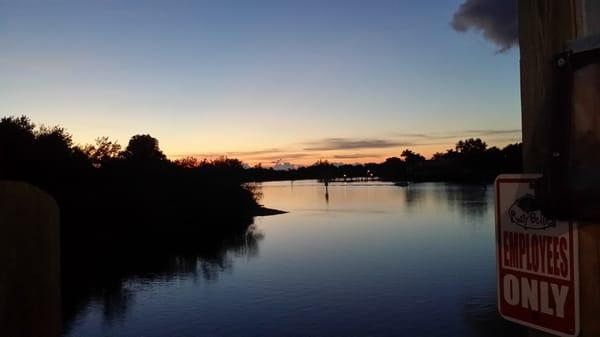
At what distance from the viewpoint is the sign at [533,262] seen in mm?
1436

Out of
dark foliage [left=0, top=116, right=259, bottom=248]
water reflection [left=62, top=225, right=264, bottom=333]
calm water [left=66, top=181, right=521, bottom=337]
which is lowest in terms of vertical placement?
water reflection [left=62, top=225, right=264, bottom=333]

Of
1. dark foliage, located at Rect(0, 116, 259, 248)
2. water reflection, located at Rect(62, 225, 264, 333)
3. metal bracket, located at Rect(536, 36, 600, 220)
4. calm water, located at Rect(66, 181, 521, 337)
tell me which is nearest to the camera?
metal bracket, located at Rect(536, 36, 600, 220)

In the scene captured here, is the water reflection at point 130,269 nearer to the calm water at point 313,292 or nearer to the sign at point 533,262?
the calm water at point 313,292

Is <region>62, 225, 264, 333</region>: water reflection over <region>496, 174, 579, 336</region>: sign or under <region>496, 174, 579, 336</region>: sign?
under

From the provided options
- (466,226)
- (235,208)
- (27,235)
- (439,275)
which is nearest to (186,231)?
(235,208)

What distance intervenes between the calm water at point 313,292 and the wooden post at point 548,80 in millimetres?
16914

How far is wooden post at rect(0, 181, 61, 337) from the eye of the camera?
54.7 inches

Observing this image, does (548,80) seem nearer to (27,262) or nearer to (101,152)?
(27,262)

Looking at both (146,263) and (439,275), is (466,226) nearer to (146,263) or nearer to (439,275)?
(439,275)

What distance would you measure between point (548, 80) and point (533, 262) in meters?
0.52

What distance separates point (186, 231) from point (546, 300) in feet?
185

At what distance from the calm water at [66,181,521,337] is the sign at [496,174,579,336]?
16.8 m

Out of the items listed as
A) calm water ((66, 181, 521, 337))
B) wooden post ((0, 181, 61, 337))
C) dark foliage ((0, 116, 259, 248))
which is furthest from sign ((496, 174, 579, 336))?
dark foliage ((0, 116, 259, 248))

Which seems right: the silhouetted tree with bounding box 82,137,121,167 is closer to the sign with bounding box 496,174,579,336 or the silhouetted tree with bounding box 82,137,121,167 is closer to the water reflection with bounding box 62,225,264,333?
the water reflection with bounding box 62,225,264,333
